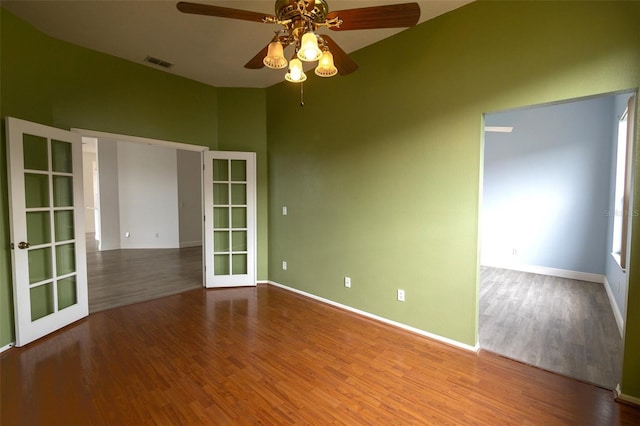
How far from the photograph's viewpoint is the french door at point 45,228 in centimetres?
256

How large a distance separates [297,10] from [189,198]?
735 centimetres

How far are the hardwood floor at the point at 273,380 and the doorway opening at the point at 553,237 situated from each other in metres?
0.51

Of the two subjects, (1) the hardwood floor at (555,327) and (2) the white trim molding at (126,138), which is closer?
(1) the hardwood floor at (555,327)

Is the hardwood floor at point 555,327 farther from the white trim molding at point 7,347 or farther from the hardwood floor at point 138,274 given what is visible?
the white trim molding at point 7,347

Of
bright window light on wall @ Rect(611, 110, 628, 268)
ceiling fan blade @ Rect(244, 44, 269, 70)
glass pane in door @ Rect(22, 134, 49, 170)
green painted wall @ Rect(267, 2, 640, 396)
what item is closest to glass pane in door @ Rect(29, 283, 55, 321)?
glass pane in door @ Rect(22, 134, 49, 170)

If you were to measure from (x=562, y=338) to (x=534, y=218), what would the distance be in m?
2.81

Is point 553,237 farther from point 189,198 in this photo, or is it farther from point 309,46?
point 189,198

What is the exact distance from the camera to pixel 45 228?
9.39 feet

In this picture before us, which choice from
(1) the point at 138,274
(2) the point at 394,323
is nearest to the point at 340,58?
(2) the point at 394,323

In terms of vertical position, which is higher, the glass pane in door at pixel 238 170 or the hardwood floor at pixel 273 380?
the glass pane in door at pixel 238 170

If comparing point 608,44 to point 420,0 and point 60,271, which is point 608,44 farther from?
point 60,271

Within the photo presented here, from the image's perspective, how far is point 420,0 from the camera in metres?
2.35

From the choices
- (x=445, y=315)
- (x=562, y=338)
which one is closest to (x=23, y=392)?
(x=445, y=315)

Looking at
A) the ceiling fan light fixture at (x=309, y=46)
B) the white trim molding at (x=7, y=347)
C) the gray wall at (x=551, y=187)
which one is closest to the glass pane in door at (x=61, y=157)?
the white trim molding at (x=7, y=347)
